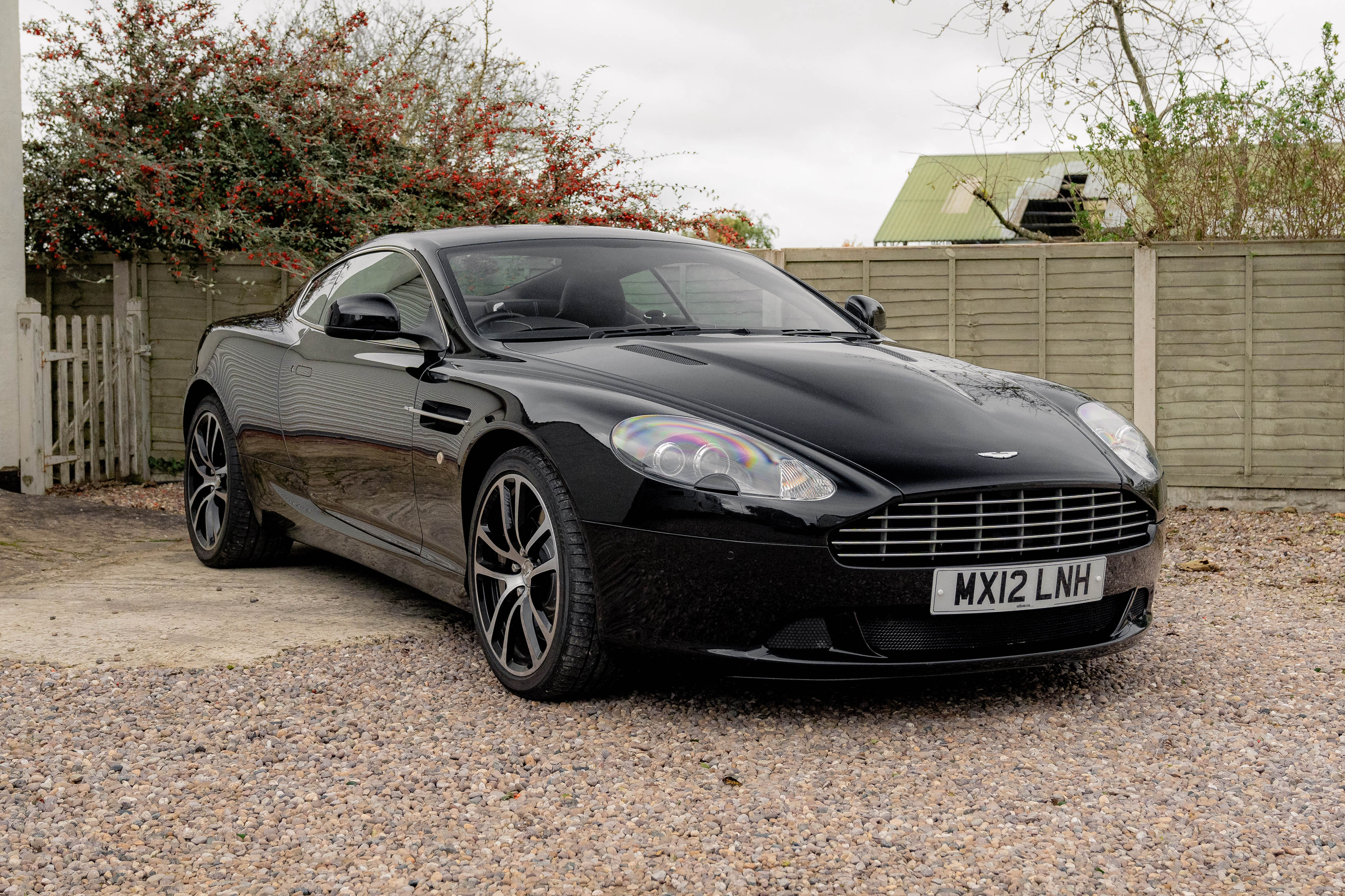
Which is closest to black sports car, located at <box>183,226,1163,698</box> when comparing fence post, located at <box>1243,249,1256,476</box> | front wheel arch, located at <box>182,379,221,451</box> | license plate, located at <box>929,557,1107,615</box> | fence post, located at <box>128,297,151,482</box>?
license plate, located at <box>929,557,1107,615</box>

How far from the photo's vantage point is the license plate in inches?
124

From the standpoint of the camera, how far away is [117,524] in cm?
726

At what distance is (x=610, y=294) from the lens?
4383 millimetres

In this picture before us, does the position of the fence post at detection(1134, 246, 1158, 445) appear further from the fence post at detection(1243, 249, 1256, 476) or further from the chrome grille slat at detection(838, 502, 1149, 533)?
the chrome grille slat at detection(838, 502, 1149, 533)

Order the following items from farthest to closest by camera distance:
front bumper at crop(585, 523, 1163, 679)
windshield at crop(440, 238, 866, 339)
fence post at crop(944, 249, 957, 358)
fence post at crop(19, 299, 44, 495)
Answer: fence post at crop(944, 249, 957, 358), fence post at crop(19, 299, 44, 495), windshield at crop(440, 238, 866, 339), front bumper at crop(585, 523, 1163, 679)

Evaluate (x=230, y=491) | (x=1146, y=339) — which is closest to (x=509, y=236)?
(x=230, y=491)

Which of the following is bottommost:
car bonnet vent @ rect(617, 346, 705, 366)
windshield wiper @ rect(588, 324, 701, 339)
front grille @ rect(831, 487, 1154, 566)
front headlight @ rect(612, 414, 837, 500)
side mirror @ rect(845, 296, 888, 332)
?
front grille @ rect(831, 487, 1154, 566)

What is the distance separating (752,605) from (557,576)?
59cm

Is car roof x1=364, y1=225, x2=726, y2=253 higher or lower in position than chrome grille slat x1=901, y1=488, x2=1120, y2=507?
higher

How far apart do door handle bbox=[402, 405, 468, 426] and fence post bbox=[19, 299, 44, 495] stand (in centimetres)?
562

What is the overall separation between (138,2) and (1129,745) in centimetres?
958

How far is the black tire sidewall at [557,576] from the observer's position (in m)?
3.39

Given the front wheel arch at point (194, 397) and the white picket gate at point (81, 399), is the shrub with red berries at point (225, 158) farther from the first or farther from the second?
the front wheel arch at point (194, 397)

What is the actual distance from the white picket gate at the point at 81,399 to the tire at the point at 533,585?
6240 millimetres
